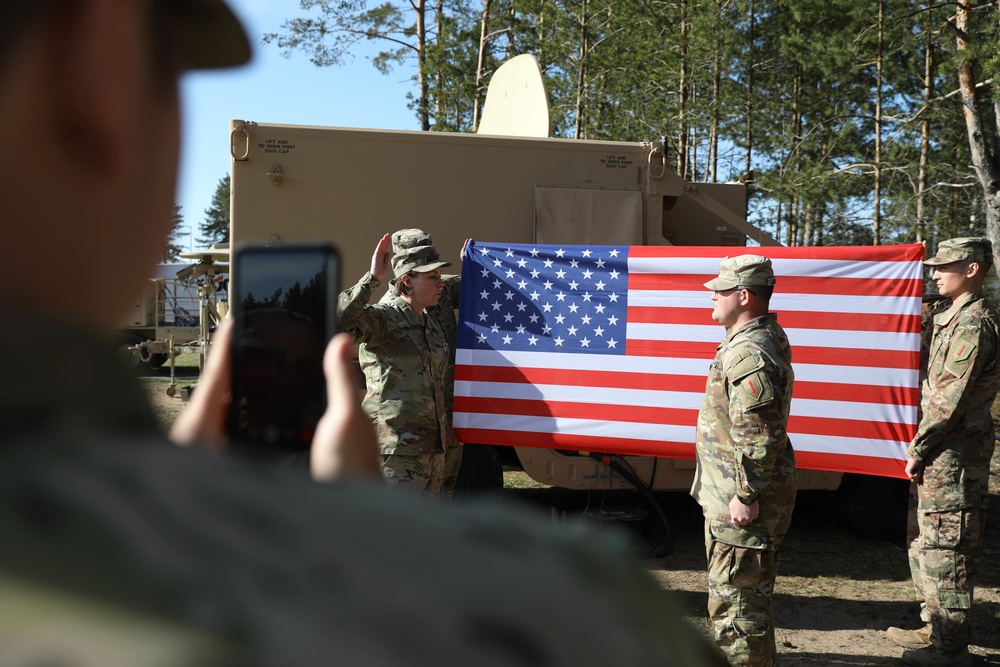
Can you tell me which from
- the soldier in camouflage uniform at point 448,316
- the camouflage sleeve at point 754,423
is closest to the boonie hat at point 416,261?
the soldier in camouflage uniform at point 448,316

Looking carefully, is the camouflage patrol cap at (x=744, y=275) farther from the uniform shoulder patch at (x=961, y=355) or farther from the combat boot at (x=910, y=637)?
the combat boot at (x=910, y=637)

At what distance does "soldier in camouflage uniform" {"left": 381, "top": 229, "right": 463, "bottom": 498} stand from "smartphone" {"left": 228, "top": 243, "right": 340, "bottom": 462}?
3753 millimetres

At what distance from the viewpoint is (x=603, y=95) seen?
54.0 ft

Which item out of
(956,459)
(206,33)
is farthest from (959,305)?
(206,33)

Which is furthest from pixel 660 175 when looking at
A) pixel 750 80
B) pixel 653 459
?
pixel 750 80

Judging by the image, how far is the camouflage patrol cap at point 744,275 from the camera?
355cm

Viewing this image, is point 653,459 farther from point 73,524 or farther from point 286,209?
point 73,524

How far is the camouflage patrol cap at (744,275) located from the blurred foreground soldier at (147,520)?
327 cm

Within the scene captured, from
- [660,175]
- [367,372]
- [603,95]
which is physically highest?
[603,95]

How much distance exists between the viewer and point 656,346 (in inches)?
207

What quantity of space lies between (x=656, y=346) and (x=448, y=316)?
1.31 metres

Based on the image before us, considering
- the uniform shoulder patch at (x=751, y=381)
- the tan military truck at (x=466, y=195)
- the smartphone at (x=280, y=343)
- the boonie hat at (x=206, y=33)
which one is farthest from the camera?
the tan military truck at (x=466, y=195)

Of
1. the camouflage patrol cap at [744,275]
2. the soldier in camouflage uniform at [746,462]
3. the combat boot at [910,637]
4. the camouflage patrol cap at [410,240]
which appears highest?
the camouflage patrol cap at [410,240]

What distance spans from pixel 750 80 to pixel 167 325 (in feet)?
42.7
